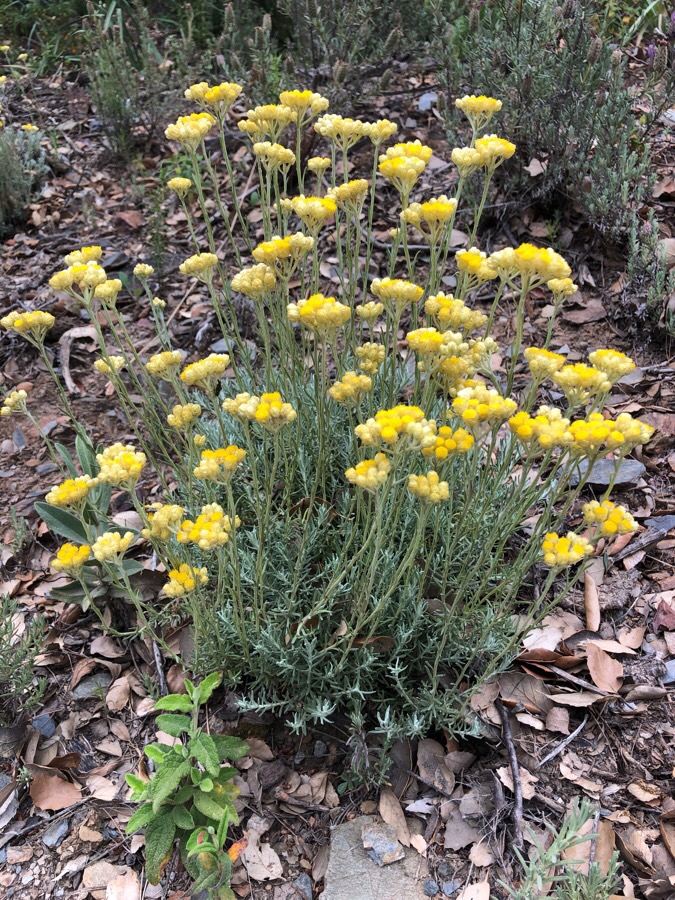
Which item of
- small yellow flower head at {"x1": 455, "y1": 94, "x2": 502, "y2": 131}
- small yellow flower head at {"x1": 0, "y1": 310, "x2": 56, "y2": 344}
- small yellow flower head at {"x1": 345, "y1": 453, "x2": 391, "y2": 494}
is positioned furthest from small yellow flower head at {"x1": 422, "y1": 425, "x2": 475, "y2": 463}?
small yellow flower head at {"x1": 0, "y1": 310, "x2": 56, "y2": 344}

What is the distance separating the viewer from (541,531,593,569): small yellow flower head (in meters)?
1.68

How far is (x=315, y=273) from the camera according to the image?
8.25 ft

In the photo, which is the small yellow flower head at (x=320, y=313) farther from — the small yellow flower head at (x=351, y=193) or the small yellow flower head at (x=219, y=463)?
the small yellow flower head at (x=351, y=193)

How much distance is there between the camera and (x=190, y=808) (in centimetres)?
206

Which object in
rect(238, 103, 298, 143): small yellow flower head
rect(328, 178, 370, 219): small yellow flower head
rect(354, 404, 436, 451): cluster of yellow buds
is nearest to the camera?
rect(354, 404, 436, 451): cluster of yellow buds

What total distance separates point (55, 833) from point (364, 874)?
1004 mm

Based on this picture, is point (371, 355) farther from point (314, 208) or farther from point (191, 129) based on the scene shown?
point (191, 129)

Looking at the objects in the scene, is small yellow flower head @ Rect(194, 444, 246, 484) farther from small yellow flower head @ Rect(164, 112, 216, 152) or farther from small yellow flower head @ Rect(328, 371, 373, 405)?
small yellow flower head @ Rect(164, 112, 216, 152)

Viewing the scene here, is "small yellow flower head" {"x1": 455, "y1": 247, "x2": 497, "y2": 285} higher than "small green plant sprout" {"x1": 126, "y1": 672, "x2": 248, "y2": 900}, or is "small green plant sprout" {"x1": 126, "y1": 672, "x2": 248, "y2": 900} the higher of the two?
"small yellow flower head" {"x1": 455, "y1": 247, "x2": 497, "y2": 285}

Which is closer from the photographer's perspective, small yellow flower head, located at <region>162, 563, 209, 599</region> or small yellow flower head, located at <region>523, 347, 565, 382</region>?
small yellow flower head, located at <region>523, 347, 565, 382</region>

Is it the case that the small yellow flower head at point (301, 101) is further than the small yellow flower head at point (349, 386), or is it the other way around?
the small yellow flower head at point (301, 101)

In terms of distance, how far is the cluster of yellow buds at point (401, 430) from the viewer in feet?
5.46

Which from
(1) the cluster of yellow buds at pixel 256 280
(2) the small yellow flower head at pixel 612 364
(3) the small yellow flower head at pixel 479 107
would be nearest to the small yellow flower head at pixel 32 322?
(1) the cluster of yellow buds at pixel 256 280

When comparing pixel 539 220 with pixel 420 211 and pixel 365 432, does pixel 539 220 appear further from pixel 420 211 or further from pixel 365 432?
pixel 365 432
